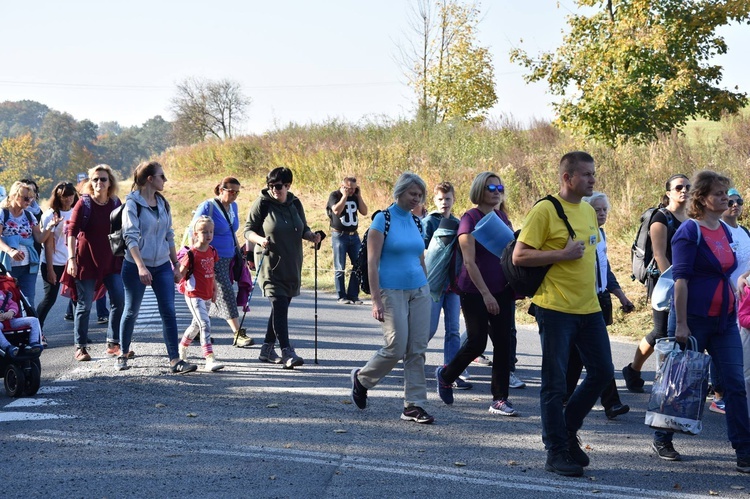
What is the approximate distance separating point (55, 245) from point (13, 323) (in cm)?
420

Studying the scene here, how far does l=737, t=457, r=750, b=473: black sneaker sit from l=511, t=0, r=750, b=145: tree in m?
15.1

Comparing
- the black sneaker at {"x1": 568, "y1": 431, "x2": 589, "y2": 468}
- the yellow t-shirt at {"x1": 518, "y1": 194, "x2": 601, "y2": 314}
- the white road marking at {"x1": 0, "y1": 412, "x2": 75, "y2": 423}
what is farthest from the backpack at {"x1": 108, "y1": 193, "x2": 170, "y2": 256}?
the black sneaker at {"x1": 568, "y1": 431, "x2": 589, "y2": 468}

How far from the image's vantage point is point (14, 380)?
26.8 ft

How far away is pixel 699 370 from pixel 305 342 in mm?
6337

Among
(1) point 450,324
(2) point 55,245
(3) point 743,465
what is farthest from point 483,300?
(2) point 55,245

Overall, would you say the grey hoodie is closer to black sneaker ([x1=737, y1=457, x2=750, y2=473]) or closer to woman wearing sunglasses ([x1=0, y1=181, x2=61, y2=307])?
woman wearing sunglasses ([x1=0, y1=181, x2=61, y2=307])

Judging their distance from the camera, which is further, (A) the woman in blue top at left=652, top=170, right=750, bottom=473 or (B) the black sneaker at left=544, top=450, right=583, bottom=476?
(A) the woman in blue top at left=652, top=170, right=750, bottom=473

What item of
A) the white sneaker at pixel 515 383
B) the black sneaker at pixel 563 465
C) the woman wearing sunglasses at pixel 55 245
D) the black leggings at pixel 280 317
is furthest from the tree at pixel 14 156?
the black sneaker at pixel 563 465

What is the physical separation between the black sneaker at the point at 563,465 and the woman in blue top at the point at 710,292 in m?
1.06

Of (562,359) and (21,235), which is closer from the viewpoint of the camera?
(562,359)

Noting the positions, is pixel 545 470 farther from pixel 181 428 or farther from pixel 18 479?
pixel 18 479

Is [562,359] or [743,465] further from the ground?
[562,359]

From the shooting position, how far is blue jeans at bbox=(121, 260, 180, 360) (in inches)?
358

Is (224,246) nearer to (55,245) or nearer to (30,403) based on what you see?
(55,245)
